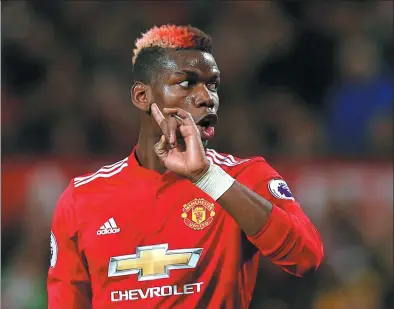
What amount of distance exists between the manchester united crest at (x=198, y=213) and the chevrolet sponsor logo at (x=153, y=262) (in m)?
0.10

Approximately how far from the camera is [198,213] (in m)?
2.72

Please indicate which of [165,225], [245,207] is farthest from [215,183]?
[165,225]

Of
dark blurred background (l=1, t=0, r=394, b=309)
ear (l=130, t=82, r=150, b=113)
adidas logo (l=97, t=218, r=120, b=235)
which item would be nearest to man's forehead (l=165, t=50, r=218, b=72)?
ear (l=130, t=82, r=150, b=113)

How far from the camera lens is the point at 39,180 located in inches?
165

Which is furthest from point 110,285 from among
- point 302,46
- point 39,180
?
point 302,46

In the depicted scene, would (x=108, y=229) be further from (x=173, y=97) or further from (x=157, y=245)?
(x=173, y=97)

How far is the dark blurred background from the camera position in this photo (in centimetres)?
424

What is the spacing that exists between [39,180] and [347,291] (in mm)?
1947

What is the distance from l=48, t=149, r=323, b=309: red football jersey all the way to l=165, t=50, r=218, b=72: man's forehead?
0.37 metres

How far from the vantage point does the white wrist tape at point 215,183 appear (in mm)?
2287

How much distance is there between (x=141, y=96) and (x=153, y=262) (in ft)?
2.18

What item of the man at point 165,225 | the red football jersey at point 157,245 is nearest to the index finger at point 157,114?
the man at point 165,225

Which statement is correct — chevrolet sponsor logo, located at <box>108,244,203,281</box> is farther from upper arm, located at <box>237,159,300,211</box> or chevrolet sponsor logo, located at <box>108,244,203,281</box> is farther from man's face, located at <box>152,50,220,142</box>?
man's face, located at <box>152,50,220,142</box>

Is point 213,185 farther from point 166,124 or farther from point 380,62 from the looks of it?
point 380,62
